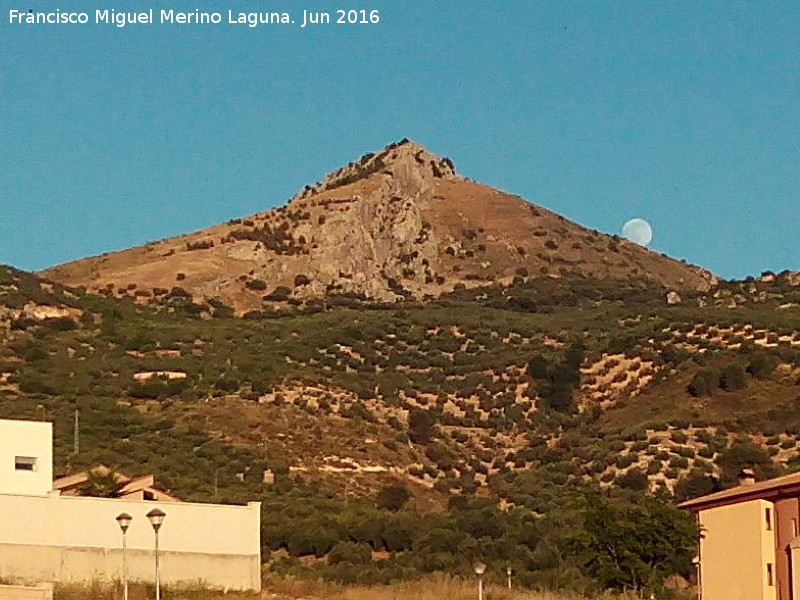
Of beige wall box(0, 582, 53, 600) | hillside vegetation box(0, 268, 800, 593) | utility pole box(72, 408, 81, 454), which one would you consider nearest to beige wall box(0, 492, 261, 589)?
hillside vegetation box(0, 268, 800, 593)

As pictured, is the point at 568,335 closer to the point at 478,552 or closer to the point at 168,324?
the point at 168,324

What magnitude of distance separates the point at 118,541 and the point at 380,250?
3638 inches

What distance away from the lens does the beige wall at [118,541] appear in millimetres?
52219

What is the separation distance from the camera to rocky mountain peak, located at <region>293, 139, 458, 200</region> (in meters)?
160

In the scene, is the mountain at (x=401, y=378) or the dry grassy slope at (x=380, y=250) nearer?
Answer: the mountain at (x=401, y=378)

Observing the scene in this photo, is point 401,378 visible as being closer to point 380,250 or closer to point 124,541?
point 380,250

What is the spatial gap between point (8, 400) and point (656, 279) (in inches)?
2927

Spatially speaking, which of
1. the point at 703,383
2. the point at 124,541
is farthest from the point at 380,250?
the point at 124,541

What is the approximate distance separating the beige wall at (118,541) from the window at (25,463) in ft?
7.92

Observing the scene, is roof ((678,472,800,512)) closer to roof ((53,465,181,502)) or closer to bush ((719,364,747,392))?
roof ((53,465,181,502))

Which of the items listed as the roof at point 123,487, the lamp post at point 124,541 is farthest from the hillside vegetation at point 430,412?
the lamp post at point 124,541

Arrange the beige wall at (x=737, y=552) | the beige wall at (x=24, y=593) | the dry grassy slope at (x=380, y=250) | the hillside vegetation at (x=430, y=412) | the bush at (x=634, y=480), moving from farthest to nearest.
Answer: the dry grassy slope at (x=380, y=250)
the bush at (x=634, y=480)
the hillside vegetation at (x=430, y=412)
the beige wall at (x=737, y=552)
the beige wall at (x=24, y=593)

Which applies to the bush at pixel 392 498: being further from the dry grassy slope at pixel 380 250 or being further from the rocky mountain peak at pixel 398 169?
the rocky mountain peak at pixel 398 169

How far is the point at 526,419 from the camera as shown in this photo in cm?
10181
